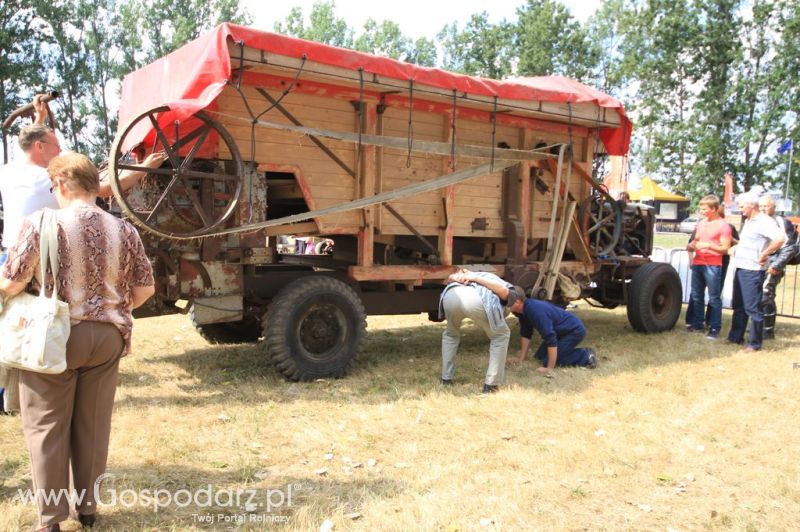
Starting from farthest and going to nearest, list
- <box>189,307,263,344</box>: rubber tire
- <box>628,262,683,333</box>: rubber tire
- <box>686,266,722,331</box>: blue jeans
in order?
<box>628,262,683,333</box>: rubber tire < <box>686,266,722,331</box>: blue jeans < <box>189,307,263,344</box>: rubber tire

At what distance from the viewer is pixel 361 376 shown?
628cm

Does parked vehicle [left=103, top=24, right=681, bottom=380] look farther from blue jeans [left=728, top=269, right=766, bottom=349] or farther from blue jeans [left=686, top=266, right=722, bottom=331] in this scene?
blue jeans [left=728, top=269, right=766, bottom=349]

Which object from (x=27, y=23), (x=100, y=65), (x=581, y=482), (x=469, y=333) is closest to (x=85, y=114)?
(x=100, y=65)

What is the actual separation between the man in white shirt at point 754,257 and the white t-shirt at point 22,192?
7.31 m

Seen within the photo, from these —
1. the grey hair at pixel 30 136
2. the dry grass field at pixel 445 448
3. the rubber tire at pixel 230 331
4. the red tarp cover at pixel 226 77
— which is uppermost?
the red tarp cover at pixel 226 77

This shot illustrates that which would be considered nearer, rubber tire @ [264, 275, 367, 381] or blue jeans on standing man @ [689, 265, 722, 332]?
rubber tire @ [264, 275, 367, 381]

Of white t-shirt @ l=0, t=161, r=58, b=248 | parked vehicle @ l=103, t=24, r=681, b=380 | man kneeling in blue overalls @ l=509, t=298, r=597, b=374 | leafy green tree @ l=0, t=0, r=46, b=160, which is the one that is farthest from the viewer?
leafy green tree @ l=0, t=0, r=46, b=160

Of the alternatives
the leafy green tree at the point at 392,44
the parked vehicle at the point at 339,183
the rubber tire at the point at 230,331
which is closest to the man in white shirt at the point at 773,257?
the parked vehicle at the point at 339,183

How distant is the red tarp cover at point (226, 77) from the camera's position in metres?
5.02

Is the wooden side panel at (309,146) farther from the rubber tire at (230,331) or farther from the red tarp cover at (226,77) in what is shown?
the rubber tire at (230,331)

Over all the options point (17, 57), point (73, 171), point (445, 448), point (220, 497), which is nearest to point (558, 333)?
point (445, 448)

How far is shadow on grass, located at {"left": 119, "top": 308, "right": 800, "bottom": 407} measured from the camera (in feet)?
18.2

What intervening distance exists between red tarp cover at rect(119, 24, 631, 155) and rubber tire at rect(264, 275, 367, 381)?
6.03ft

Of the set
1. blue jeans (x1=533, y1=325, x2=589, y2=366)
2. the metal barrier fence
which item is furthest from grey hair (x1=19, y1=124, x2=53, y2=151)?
the metal barrier fence
